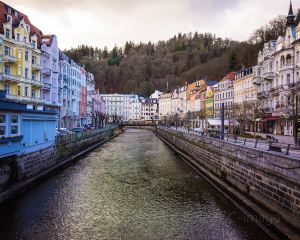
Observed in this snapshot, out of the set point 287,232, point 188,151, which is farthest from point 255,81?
point 287,232

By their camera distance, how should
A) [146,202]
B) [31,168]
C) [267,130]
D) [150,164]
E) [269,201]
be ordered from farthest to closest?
[267,130]
[150,164]
[31,168]
[146,202]
[269,201]

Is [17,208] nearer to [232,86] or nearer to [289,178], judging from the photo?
[289,178]

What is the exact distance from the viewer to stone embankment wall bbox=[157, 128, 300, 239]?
1314cm

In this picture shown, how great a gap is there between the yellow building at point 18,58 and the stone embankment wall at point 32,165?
46.2 feet

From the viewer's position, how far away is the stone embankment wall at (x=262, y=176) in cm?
1314

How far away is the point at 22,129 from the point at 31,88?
30.2 m

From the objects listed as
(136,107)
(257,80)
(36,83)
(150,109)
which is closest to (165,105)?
(150,109)

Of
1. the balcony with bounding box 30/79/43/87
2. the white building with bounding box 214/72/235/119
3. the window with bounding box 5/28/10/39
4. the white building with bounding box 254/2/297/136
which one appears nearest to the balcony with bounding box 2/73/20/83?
the balcony with bounding box 30/79/43/87

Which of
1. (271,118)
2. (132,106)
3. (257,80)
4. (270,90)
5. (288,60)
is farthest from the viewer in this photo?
(132,106)

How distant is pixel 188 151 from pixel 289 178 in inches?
1099

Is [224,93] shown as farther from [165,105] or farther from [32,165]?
[165,105]

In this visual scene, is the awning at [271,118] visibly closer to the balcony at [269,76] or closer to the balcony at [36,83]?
the balcony at [269,76]

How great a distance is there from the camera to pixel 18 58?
4666 cm

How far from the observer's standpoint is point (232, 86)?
72.7 m
